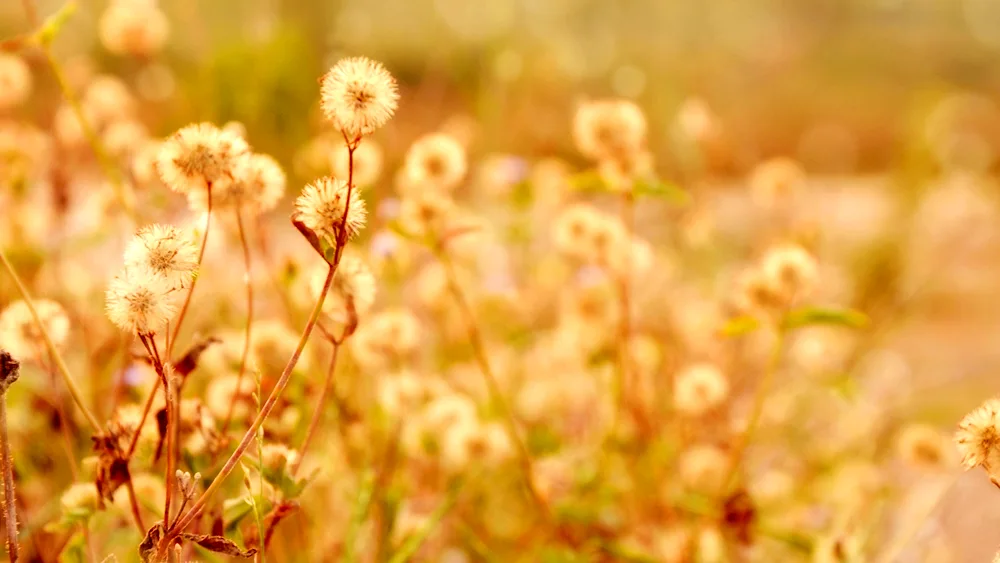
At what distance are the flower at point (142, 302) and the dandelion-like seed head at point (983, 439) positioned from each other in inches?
15.3

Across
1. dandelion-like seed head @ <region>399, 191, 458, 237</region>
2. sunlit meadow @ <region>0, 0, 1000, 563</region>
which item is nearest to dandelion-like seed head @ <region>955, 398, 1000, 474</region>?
sunlit meadow @ <region>0, 0, 1000, 563</region>

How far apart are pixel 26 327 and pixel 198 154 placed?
0.66 ft

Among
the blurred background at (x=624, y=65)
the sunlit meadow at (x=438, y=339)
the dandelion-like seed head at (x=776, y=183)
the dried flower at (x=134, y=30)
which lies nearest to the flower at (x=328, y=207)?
the sunlit meadow at (x=438, y=339)

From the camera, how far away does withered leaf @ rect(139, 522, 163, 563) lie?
407mm

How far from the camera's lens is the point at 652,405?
1091 mm

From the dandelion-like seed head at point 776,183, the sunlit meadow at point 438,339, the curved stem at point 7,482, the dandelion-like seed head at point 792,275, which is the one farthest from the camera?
the dandelion-like seed head at point 776,183

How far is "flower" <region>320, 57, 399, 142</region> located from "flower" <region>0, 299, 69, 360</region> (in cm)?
25

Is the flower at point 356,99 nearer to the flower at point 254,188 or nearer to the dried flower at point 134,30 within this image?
the flower at point 254,188

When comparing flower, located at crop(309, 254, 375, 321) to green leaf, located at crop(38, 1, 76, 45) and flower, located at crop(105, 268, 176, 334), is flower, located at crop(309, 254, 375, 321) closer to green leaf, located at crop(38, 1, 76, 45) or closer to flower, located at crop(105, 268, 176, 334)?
flower, located at crop(105, 268, 176, 334)

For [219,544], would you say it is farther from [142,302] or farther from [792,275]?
[792,275]

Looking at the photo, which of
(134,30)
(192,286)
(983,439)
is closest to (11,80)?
(134,30)

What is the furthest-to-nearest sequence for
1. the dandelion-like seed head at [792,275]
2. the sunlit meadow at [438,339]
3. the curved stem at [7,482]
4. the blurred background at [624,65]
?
the blurred background at [624,65], the dandelion-like seed head at [792,275], the sunlit meadow at [438,339], the curved stem at [7,482]

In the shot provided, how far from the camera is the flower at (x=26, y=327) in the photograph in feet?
1.76

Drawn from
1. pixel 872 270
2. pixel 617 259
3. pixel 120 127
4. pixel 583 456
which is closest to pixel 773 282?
pixel 617 259
